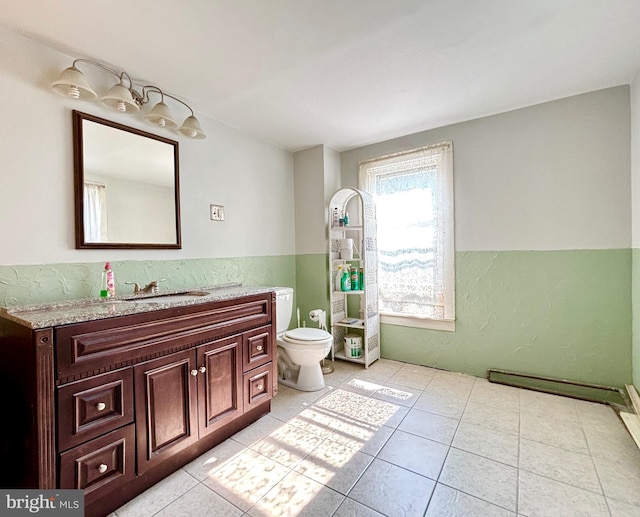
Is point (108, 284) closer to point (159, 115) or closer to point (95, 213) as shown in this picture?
point (95, 213)

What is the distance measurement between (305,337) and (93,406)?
1381 millimetres

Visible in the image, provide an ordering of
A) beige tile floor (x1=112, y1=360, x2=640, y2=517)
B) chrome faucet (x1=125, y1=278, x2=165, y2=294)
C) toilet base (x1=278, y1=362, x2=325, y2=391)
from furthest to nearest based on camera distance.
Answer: toilet base (x1=278, y1=362, x2=325, y2=391)
chrome faucet (x1=125, y1=278, x2=165, y2=294)
beige tile floor (x1=112, y1=360, x2=640, y2=517)

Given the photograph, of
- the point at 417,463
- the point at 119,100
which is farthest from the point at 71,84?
the point at 417,463

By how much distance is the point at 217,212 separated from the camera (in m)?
2.36

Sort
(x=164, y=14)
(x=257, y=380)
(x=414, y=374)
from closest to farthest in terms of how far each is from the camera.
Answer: (x=164, y=14) < (x=257, y=380) < (x=414, y=374)

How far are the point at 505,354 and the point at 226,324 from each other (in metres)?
2.22

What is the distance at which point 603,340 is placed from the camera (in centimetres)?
207

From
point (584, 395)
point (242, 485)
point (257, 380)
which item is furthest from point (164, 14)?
point (584, 395)

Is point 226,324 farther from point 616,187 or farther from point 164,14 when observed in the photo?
point 616,187

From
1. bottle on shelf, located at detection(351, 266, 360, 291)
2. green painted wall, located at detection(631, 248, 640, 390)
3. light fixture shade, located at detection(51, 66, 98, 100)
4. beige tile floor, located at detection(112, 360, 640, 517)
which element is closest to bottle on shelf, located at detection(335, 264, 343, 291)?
bottle on shelf, located at detection(351, 266, 360, 291)

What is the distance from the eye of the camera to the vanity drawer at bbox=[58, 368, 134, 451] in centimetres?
110

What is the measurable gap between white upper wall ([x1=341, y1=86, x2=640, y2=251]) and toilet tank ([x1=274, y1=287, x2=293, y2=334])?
61.5 inches

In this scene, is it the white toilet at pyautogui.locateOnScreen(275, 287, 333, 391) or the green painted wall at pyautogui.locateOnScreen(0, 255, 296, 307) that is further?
the white toilet at pyautogui.locateOnScreen(275, 287, 333, 391)

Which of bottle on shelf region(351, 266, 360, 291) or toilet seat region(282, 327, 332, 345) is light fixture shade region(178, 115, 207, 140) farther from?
bottle on shelf region(351, 266, 360, 291)
